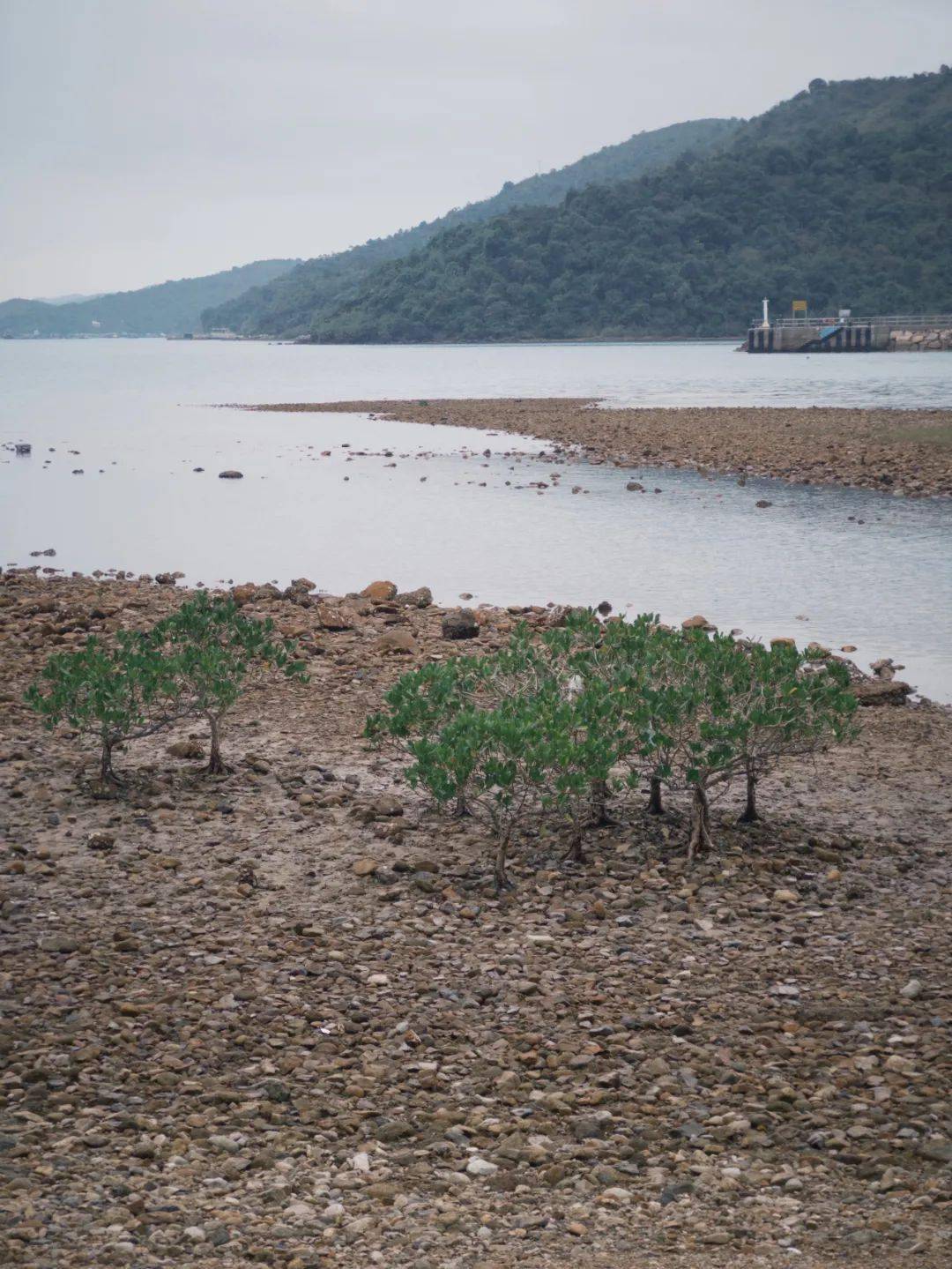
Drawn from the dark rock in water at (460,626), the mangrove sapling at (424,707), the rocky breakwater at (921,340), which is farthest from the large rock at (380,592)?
the rocky breakwater at (921,340)

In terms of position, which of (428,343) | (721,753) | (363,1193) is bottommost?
(363,1193)

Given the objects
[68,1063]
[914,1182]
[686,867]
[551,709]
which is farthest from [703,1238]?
[551,709]

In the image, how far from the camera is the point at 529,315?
513 feet

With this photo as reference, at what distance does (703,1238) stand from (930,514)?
21.1 m

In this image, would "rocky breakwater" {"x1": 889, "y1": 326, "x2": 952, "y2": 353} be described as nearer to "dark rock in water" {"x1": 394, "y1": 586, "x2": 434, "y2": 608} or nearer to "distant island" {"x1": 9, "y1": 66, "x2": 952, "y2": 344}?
"distant island" {"x1": 9, "y1": 66, "x2": 952, "y2": 344}

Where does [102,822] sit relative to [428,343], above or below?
below

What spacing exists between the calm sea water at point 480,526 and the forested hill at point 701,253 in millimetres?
103814

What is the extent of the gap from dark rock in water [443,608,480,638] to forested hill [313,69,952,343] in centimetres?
14266

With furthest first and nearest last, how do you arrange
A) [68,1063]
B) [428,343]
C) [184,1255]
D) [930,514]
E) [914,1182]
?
[428,343] → [930,514] → [68,1063] → [914,1182] → [184,1255]

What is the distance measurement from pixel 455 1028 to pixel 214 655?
381 centimetres

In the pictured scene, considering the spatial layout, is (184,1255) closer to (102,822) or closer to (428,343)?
(102,822)

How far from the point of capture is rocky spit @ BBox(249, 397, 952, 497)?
29281 millimetres

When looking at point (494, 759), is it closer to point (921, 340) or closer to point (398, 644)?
point (398, 644)

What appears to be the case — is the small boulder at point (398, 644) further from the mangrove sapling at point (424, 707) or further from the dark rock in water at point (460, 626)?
the mangrove sapling at point (424, 707)
